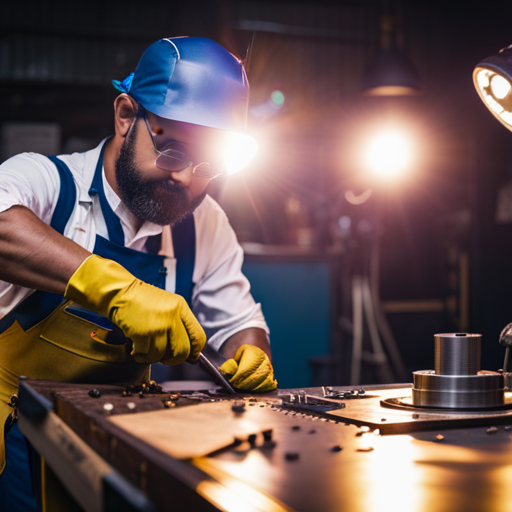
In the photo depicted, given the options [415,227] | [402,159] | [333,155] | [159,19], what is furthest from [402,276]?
[159,19]

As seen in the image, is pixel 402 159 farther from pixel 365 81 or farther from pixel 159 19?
pixel 159 19

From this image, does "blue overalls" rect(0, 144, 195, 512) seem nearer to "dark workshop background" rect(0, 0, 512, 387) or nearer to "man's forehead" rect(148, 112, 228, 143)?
"man's forehead" rect(148, 112, 228, 143)

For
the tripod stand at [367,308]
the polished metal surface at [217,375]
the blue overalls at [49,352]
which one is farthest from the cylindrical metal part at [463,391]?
the tripod stand at [367,308]

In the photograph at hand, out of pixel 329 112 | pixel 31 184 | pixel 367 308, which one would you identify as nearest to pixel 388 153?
pixel 367 308

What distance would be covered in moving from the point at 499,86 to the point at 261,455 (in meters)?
0.92

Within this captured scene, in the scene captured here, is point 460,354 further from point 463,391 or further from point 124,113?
point 124,113

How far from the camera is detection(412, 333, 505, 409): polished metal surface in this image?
110 centimetres

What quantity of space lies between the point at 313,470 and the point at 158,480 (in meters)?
0.18

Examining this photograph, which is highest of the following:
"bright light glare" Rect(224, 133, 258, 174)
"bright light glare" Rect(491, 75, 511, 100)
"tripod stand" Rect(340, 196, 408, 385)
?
"bright light glare" Rect(491, 75, 511, 100)

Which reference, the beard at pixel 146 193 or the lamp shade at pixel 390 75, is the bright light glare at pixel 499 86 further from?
the lamp shade at pixel 390 75

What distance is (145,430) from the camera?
2.69 ft

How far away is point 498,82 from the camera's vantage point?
51.2 inches

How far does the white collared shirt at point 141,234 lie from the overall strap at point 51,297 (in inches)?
0.5

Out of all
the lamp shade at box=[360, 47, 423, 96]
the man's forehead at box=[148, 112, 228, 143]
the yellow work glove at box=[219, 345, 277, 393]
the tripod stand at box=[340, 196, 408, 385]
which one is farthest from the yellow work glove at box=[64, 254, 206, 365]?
the tripod stand at box=[340, 196, 408, 385]
